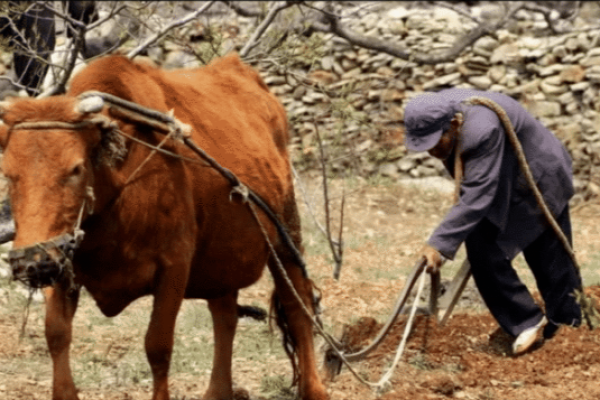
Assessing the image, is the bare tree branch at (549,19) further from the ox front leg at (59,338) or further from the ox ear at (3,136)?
the ox ear at (3,136)

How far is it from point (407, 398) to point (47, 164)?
7.53 ft

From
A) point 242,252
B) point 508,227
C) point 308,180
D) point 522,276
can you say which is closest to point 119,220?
point 242,252

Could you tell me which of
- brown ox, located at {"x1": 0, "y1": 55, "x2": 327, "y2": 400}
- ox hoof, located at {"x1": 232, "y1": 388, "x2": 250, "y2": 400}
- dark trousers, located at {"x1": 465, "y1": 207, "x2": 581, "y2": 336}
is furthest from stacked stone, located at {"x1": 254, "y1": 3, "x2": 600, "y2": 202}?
ox hoof, located at {"x1": 232, "y1": 388, "x2": 250, "y2": 400}

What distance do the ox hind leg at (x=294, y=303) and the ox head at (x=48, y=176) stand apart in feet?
6.35

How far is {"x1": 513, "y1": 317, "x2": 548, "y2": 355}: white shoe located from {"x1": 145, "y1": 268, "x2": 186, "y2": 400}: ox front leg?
2.62 m

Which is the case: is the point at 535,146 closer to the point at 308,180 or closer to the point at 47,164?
the point at 47,164

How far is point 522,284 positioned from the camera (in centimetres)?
663

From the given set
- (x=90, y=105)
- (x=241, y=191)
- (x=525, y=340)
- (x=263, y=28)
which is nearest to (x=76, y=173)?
(x=90, y=105)

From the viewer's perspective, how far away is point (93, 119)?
420 cm

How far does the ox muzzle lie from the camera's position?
386 cm

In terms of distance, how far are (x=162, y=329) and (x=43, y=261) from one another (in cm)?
98

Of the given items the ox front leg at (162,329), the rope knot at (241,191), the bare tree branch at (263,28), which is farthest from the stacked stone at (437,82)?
the ox front leg at (162,329)

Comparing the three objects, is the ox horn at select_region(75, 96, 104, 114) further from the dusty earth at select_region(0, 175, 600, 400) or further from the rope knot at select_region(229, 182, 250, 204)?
the dusty earth at select_region(0, 175, 600, 400)

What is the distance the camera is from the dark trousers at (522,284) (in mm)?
6535
